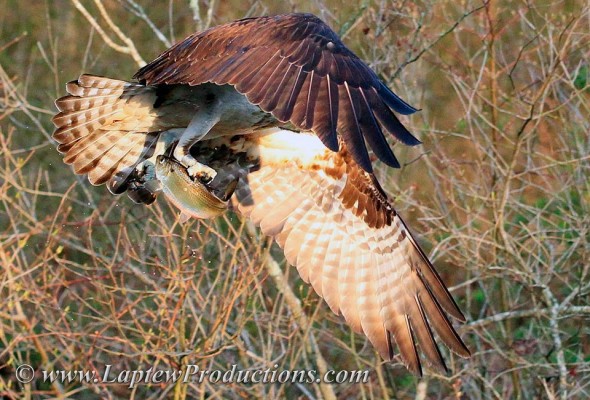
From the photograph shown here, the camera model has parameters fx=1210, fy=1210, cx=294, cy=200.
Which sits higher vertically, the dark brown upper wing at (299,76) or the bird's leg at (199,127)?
the dark brown upper wing at (299,76)

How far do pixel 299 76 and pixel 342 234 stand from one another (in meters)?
1.94

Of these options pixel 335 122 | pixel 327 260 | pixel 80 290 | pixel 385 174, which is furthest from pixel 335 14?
pixel 335 122

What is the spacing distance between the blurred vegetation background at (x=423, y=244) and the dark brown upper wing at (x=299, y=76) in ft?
3.70

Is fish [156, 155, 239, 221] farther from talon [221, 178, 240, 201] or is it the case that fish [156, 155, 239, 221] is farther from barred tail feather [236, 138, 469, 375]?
barred tail feather [236, 138, 469, 375]

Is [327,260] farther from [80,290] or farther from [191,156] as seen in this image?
[80,290]

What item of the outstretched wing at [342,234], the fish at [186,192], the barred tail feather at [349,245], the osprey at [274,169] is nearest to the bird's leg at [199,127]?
the osprey at [274,169]

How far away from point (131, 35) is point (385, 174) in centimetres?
404

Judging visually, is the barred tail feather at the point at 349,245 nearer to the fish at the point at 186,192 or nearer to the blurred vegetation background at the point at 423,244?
the blurred vegetation background at the point at 423,244

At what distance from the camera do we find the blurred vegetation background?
7.07 metres

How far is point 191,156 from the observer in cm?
678

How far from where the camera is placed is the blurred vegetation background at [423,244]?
7074mm

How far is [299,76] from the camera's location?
5602 mm

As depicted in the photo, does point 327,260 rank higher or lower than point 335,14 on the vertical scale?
lower

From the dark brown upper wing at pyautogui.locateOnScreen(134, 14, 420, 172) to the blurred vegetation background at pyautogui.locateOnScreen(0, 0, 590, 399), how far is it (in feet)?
3.70
